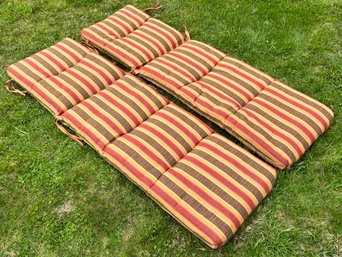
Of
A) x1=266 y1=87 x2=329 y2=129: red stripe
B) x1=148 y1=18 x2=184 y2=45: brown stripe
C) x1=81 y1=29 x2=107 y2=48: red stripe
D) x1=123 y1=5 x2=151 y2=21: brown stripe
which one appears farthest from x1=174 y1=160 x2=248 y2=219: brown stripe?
x1=123 y1=5 x2=151 y2=21: brown stripe

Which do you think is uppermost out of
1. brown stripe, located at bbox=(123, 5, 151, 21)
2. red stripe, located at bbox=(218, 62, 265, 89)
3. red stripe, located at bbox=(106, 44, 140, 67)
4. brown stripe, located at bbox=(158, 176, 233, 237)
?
brown stripe, located at bbox=(123, 5, 151, 21)

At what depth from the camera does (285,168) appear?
4.30 metres

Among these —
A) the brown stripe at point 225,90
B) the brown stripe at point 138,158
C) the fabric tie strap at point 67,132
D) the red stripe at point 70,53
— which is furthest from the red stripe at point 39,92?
the brown stripe at point 225,90

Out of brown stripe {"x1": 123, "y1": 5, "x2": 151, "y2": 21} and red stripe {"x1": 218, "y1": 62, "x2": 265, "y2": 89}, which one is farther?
brown stripe {"x1": 123, "y1": 5, "x2": 151, "y2": 21}

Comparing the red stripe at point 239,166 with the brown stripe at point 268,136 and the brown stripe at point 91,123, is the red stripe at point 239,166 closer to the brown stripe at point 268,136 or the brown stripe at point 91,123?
the brown stripe at point 268,136

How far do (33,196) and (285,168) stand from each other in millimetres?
3099

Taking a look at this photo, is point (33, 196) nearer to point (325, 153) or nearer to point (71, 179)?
point (71, 179)

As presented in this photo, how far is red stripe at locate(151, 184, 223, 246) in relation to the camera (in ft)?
11.7

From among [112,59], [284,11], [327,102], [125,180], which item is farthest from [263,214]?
[284,11]

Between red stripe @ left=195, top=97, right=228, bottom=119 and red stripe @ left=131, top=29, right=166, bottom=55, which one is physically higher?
red stripe @ left=131, top=29, right=166, bottom=55

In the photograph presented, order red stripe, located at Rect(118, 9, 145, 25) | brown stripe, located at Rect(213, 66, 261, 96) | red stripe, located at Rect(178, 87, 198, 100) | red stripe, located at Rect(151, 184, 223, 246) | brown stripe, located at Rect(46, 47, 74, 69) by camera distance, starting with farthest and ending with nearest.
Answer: red stripe, located at Rect(118, 9, 145, 25) < brown stripe, located at Rect(46, 47, 74, 69) < brown stripe, located at Rect(213, 66, 261, 96) < red stripe, located at Rect(178, 87, 198, 100) < red stripe, located at Rect(151, 184, 223, 246)

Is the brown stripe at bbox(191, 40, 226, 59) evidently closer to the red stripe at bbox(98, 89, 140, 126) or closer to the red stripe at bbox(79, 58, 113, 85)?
the red stripe at bbox(79, 58, 113, 85)

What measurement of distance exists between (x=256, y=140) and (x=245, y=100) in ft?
2.27

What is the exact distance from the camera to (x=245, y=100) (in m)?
4.82
